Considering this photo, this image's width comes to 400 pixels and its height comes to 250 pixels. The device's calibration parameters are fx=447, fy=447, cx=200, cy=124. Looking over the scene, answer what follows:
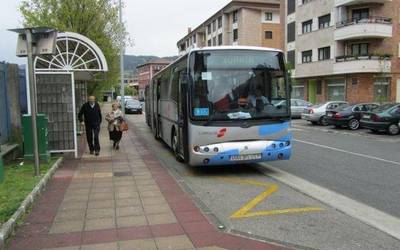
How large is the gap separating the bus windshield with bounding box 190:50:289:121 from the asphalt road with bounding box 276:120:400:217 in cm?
183

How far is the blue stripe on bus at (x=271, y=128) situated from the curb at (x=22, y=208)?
4611 mm

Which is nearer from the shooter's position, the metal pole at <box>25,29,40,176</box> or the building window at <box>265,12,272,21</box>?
the metal pole at <box>25,29,40,176</box>

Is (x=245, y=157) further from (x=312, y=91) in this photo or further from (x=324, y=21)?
(x=312, y=91)

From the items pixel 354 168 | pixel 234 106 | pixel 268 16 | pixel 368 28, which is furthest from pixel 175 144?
pixel 268 16

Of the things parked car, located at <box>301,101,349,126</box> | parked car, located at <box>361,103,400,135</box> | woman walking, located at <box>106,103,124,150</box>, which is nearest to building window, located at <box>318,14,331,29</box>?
parked car, located at <box>301,101,349,126</box>

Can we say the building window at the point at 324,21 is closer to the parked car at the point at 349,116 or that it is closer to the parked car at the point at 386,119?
the parked car at the point at 349,116

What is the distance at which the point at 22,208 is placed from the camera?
21.7 feet

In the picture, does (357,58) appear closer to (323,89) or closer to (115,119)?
(323,89)

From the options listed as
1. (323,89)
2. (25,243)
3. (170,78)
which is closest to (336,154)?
(170,78)

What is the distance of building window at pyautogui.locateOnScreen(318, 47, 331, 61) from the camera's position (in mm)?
41037

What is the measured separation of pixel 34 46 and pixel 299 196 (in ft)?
20.4

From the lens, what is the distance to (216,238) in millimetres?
5617

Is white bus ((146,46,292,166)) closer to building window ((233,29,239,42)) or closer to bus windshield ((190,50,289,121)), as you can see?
bus windshield ((190,50,289,121))

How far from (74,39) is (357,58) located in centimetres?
2853
